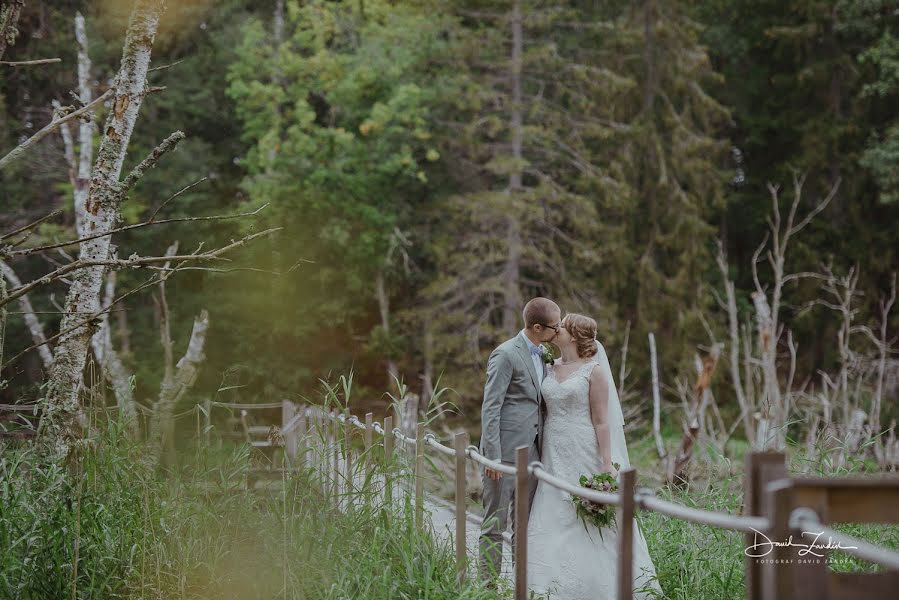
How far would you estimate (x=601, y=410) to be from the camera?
17.6ft

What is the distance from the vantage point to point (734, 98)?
1108 inches

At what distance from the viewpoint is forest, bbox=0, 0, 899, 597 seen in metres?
21.5

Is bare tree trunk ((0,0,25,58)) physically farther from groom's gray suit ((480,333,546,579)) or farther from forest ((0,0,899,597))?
forest ((0,0,899,597))

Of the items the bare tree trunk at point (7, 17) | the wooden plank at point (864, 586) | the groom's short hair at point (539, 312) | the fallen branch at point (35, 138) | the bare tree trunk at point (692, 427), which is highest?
the bare tree trunk at point (7, 17)

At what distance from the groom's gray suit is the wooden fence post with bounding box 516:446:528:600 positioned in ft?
3.74

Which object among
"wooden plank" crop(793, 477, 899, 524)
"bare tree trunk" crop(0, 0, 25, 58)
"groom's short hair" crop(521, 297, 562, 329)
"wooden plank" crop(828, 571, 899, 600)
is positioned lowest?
"groom's short hair" crop(521, 297, 562, 329)

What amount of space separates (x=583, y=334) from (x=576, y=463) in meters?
0.74

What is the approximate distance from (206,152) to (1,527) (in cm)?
1943

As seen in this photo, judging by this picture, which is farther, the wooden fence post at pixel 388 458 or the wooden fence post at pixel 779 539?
the wooden fence post at pixel 388 458

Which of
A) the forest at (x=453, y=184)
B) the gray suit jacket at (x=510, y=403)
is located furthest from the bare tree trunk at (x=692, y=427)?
the forest at (x=453, y=184)

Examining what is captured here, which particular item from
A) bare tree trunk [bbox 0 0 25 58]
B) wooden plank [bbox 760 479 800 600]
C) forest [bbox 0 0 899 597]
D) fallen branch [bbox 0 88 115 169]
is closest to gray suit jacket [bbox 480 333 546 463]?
fallen branch [bbox 0 88 115 169]

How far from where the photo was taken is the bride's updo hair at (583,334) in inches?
212

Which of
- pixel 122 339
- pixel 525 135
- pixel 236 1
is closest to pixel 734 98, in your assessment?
pixel 525 135

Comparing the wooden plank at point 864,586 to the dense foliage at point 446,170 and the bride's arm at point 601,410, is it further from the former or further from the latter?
the dense foliage at point 446,170
